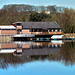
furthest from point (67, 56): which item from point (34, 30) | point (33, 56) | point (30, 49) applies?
point (34, 30)

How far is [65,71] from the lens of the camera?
1383 cm

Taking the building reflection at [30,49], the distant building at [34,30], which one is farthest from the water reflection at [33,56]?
the distant building at [34,30]

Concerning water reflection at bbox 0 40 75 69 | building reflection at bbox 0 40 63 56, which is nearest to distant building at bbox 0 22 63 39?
building reflection at bbox 0 40 63 56

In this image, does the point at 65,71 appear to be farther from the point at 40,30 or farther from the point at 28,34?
the point at 40,30

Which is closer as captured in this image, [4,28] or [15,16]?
[4,28]

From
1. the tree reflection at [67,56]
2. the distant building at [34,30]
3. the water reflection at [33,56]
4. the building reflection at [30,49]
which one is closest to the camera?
the tree reflection at [67,56]

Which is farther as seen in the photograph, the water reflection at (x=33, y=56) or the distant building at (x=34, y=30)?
the distant building at (x=34, y=30)

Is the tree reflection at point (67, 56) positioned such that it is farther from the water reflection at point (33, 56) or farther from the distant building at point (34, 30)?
the distant building at point (34, 30)

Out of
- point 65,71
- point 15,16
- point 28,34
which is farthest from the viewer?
point 15,16

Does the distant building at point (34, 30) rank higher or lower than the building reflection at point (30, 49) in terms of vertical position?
higher

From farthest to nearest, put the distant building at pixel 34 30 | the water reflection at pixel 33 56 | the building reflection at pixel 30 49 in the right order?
the distant building at pixel 34 30
the building reflection at pixel 30 49
the water reflection at pixel 33 56

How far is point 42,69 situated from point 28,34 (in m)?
41.8

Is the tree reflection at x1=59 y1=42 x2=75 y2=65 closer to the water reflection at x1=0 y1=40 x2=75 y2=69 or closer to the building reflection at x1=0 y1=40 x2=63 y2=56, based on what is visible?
the water reflection at x1=0 y1=40 x2=75 y2=69

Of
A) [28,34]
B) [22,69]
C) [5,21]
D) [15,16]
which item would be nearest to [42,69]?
[22,69]
